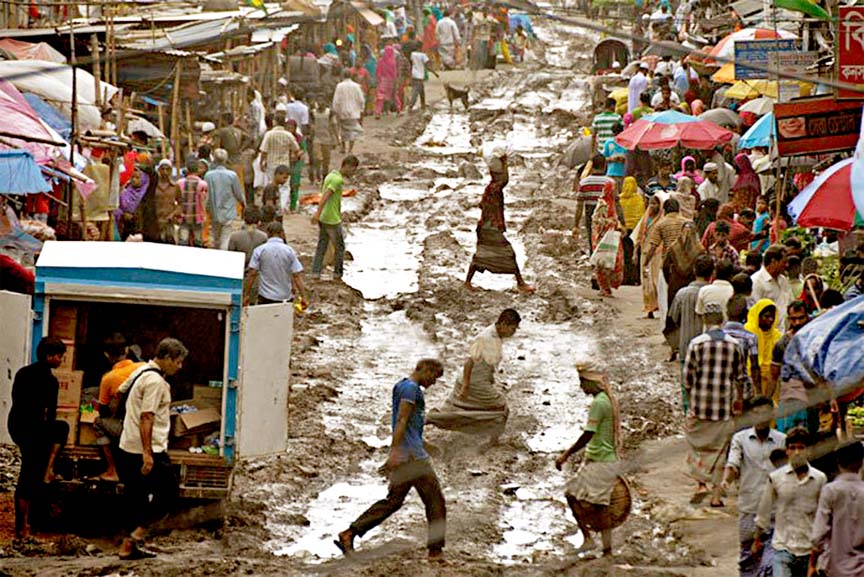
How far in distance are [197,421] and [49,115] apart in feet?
24.9

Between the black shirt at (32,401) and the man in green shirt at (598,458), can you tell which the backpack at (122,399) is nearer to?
the black shirt at (32,401)

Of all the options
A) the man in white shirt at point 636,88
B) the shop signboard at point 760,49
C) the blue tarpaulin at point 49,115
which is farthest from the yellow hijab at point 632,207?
the man in white shirt at point 636,88

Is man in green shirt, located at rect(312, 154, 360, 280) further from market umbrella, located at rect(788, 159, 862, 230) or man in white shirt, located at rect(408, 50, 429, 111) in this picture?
man in white shirt, located at rect(408, 50, 429, 111)

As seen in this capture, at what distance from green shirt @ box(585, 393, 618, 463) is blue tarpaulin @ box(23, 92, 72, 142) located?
350 inches

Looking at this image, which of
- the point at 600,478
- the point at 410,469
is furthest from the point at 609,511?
the point at 410,469

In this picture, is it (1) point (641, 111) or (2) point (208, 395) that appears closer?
(2) point (208, 395)

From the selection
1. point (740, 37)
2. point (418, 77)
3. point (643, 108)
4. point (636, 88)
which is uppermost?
point (740, 37)

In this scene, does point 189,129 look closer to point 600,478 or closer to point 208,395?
point 208,395

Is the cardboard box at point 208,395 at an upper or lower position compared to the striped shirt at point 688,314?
lower

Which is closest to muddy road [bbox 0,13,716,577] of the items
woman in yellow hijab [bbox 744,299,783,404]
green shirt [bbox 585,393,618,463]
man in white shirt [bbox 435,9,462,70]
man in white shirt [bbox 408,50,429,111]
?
green shirt [bbox 585,393,618,463]

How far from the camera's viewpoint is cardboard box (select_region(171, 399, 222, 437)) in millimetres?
11867

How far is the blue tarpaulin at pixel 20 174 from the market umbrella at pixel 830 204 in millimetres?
6575

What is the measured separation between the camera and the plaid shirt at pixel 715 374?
40.3 ft

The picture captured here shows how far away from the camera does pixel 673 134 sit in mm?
21781
